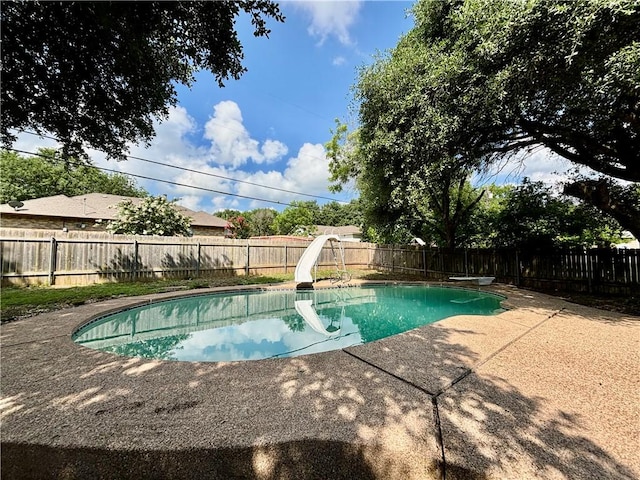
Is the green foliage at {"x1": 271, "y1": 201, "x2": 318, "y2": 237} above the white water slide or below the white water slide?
above

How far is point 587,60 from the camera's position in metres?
4.68

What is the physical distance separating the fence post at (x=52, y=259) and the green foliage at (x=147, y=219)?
3.39m

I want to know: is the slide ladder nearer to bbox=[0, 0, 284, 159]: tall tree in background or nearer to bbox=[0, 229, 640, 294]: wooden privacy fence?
bbox=[0, 229, 640, 294]: wooden privacy fence

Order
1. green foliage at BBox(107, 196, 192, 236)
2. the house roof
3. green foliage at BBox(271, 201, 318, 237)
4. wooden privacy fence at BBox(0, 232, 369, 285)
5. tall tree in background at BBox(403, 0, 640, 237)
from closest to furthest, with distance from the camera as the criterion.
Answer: tall tree in background at BBox(403, 0, 640, 237) < wooden privacy fence at BBox(0, 232, 369, 285) < green foliage at BBox(107, 196, 192, 236) < the house roof < green foliage at BBox(271, 201, 318, 237)

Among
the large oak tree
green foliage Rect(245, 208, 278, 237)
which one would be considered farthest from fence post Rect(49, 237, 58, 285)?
green foliage Rect(245, 208, 278, 237)

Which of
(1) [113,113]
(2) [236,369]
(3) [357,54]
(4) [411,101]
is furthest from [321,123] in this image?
(2) [236,369]

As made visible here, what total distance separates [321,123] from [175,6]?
1614 cm

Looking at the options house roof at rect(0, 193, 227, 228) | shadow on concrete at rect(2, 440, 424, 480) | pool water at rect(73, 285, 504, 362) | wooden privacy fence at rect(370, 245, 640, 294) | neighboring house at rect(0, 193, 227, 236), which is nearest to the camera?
shadow on concrete at rect(2, 440, 424, 480)

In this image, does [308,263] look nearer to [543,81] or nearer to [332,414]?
[543,81]

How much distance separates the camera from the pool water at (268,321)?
465cm

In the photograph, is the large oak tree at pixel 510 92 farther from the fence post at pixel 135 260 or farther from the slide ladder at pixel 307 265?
the fence post at pixel 135 260

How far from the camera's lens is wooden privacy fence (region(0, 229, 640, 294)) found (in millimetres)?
8117

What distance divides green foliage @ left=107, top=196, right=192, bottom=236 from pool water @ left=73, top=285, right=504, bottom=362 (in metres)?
5.95

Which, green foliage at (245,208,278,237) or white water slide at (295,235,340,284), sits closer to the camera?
white water slide at (295,235,340,284)
